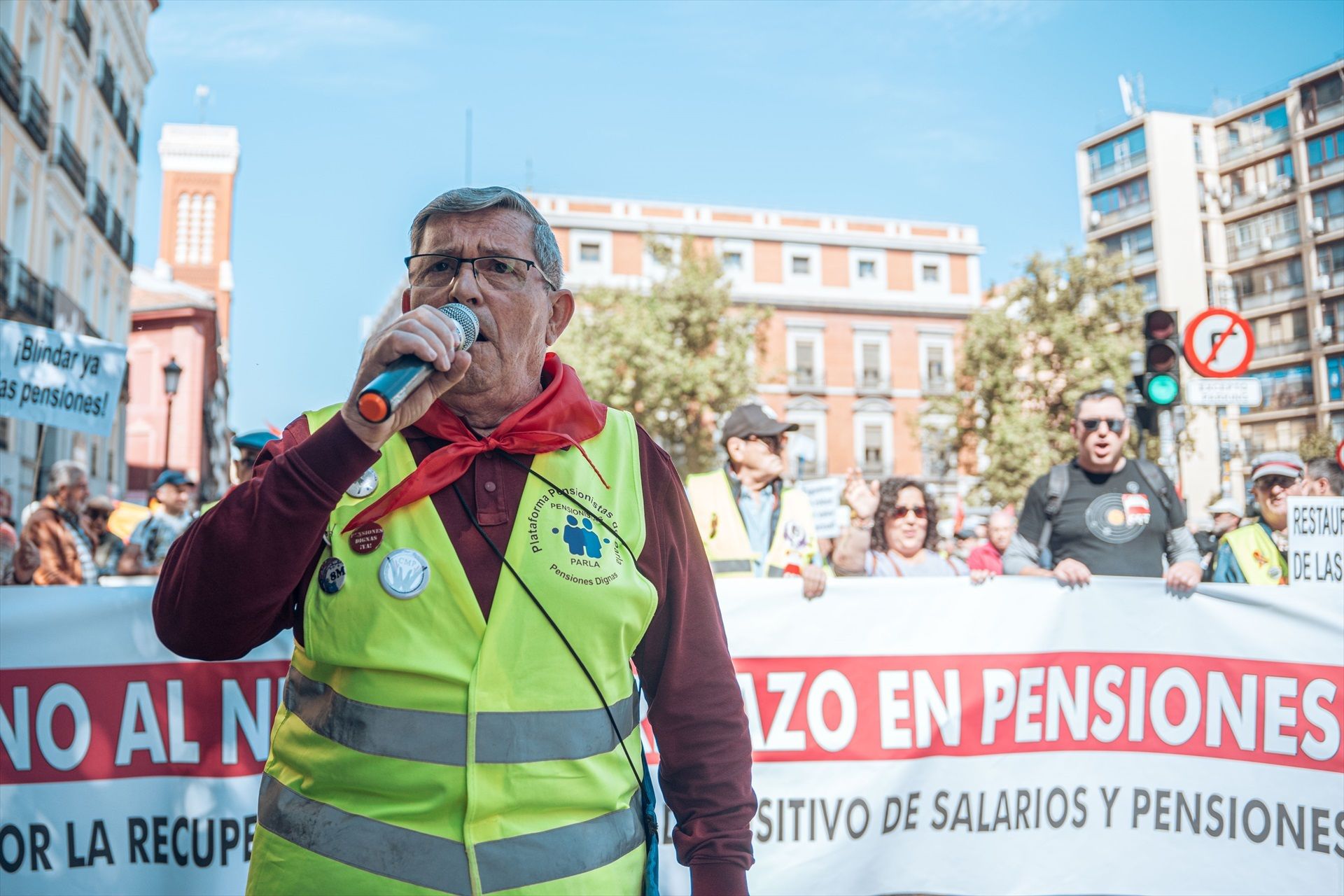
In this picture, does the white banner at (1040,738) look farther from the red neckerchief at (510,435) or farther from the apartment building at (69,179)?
the apartment building at (69,179)

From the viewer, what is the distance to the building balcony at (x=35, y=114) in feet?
66.2

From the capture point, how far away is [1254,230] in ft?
194

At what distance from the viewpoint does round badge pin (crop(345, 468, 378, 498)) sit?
1727 millimetres

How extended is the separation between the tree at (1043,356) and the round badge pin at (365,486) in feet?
100

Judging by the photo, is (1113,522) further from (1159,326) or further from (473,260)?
(473,260)

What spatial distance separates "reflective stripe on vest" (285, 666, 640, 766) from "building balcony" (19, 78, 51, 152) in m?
22.2

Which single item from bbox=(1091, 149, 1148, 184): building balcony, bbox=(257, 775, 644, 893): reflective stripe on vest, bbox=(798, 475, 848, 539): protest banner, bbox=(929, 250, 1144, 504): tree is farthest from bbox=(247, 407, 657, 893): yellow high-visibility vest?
bbox=(1091, 149, 1148, 184): building balcony

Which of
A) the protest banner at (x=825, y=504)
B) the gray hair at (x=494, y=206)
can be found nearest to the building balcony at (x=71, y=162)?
the protest banner at (x=825, y=504)

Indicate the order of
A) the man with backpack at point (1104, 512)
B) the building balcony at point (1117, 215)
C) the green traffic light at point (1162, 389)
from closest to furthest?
the man with backpack at point (1104, 512), the green traffic light at point (1162, 389), the building balcony at point (1117, 215)

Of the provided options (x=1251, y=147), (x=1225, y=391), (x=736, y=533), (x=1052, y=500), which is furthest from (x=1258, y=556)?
(x=1251, y=147)

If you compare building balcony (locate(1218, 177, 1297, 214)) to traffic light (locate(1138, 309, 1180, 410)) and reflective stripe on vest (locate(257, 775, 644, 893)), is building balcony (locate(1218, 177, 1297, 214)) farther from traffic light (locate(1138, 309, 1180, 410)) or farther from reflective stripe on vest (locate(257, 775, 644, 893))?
reflective stripe on vest (locate(257, 775, 644, 893))

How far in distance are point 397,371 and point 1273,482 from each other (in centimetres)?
640

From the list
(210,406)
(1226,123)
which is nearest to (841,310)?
(1226,123)

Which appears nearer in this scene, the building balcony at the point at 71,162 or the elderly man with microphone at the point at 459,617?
the elderly man with microphone at the point at 459,617
